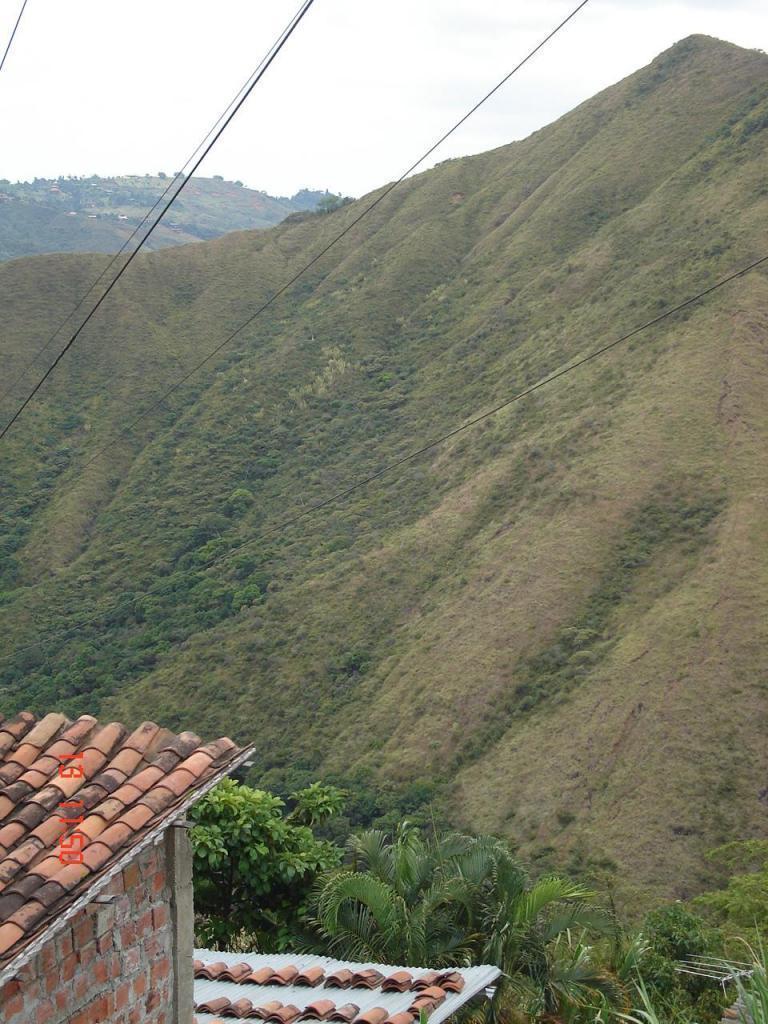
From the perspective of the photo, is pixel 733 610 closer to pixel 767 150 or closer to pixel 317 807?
pixel 317 807

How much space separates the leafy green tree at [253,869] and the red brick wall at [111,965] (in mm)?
6671

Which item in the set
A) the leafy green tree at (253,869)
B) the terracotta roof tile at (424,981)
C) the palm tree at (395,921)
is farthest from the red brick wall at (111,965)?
the leafy green tree at (253,869)

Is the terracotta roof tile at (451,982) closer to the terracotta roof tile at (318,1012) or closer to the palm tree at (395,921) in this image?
the terracotta roof tile at (318,1012)

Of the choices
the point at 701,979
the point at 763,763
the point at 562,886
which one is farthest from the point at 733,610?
the point at 562,886

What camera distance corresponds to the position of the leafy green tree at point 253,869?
37.6ft

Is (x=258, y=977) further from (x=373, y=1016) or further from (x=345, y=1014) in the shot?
(x=373, y=1016)

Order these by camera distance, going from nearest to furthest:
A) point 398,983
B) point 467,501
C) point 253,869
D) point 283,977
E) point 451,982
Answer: point 451,982
point 398,983
point 283,977
point 253,869
point 467,501

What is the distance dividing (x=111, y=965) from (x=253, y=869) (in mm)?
7489

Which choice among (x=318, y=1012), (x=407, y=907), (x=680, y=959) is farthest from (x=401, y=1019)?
(x=680, y=959)

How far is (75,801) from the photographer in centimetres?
436

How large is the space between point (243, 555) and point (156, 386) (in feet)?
66.8

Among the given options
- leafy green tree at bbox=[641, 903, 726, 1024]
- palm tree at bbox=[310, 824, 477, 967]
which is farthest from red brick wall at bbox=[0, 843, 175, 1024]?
leafy green tree at bbox=[641, 903, 726, 1024]

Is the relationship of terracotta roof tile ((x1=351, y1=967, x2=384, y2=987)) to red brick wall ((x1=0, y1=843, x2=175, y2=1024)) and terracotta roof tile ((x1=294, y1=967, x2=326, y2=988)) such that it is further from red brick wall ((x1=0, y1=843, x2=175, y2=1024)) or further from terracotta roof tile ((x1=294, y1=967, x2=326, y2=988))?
red brick wall ((x1=0, y1=843, x2=175, y2=1024))

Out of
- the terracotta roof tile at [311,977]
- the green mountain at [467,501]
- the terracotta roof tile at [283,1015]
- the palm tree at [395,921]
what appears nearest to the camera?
the terracotta roof tile at [283,1015]
